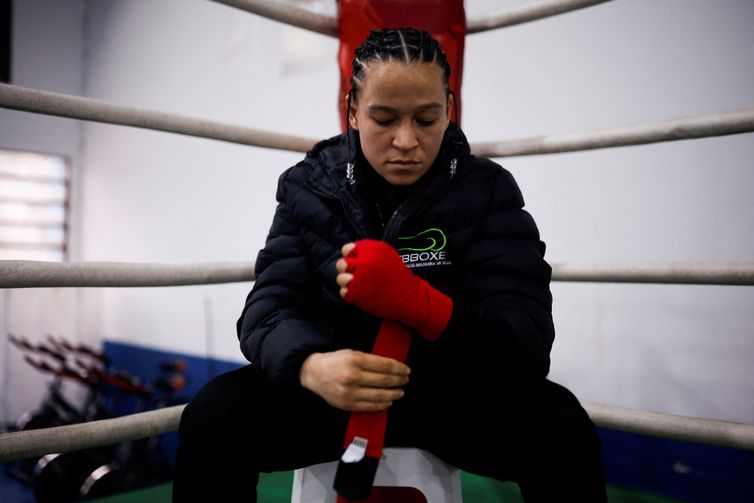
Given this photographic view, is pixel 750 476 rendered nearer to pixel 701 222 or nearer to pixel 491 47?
pixel 701 222

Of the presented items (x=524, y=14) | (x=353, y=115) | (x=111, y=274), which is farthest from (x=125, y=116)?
(x=524, y=14)

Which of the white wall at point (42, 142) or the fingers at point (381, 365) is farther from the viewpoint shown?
the white wall at point (42, 142)

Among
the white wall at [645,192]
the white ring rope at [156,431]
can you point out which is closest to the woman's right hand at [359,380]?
the white ring rope at [156,431]

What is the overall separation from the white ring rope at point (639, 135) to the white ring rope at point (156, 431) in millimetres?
423

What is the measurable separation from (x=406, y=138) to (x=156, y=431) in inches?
21.9

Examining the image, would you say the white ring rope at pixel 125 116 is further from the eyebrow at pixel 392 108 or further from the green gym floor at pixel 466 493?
the green gym floor at pixel 466 493

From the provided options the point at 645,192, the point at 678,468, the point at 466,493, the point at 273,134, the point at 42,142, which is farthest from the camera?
the point at 42,142

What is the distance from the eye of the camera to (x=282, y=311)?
0.64 meters

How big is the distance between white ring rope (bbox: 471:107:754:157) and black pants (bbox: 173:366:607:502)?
0.48m

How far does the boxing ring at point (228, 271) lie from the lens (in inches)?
27.6

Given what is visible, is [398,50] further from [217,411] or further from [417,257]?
[217,411]

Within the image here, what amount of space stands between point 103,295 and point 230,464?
3963 millimetres

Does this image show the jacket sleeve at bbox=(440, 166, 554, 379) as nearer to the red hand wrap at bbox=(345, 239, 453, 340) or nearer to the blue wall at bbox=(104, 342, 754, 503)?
the red hand wrap at bbox=(345, 239, 453, 340)

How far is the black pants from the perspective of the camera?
54 cm
